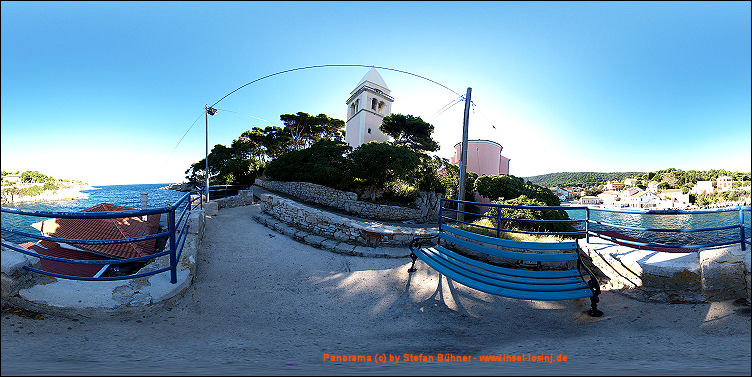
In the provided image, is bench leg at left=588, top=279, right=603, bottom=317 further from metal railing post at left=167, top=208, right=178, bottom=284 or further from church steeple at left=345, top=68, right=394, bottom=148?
church steeple at left=345, top=68, right=394, bottom=148

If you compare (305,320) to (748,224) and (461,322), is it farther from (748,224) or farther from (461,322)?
(748,224)

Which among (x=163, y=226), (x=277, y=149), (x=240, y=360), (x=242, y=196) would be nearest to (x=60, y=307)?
(x=240, y=360)

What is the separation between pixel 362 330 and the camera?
2699 mm

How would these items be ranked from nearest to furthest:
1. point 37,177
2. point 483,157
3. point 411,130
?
1. point 411,130
2. point 483,157
3. point 37,177

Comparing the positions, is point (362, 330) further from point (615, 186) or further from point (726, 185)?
point (615, 186)

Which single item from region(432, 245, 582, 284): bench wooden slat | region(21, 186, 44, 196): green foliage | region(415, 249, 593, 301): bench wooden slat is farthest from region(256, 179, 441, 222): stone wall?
region(21, 186, 44, 196): green foliage

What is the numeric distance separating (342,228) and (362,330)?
11.2ft

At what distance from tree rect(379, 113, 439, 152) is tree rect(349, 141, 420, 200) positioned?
8.48m

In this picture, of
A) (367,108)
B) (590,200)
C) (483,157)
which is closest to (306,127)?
(367,108)

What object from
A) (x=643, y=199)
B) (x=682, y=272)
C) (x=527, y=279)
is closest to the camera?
(x=682, y=272)

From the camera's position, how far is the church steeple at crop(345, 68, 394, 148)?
2345cm

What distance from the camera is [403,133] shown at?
22.0 meters

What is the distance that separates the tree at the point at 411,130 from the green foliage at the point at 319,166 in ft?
25.3

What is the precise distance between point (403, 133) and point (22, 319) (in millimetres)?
21412
